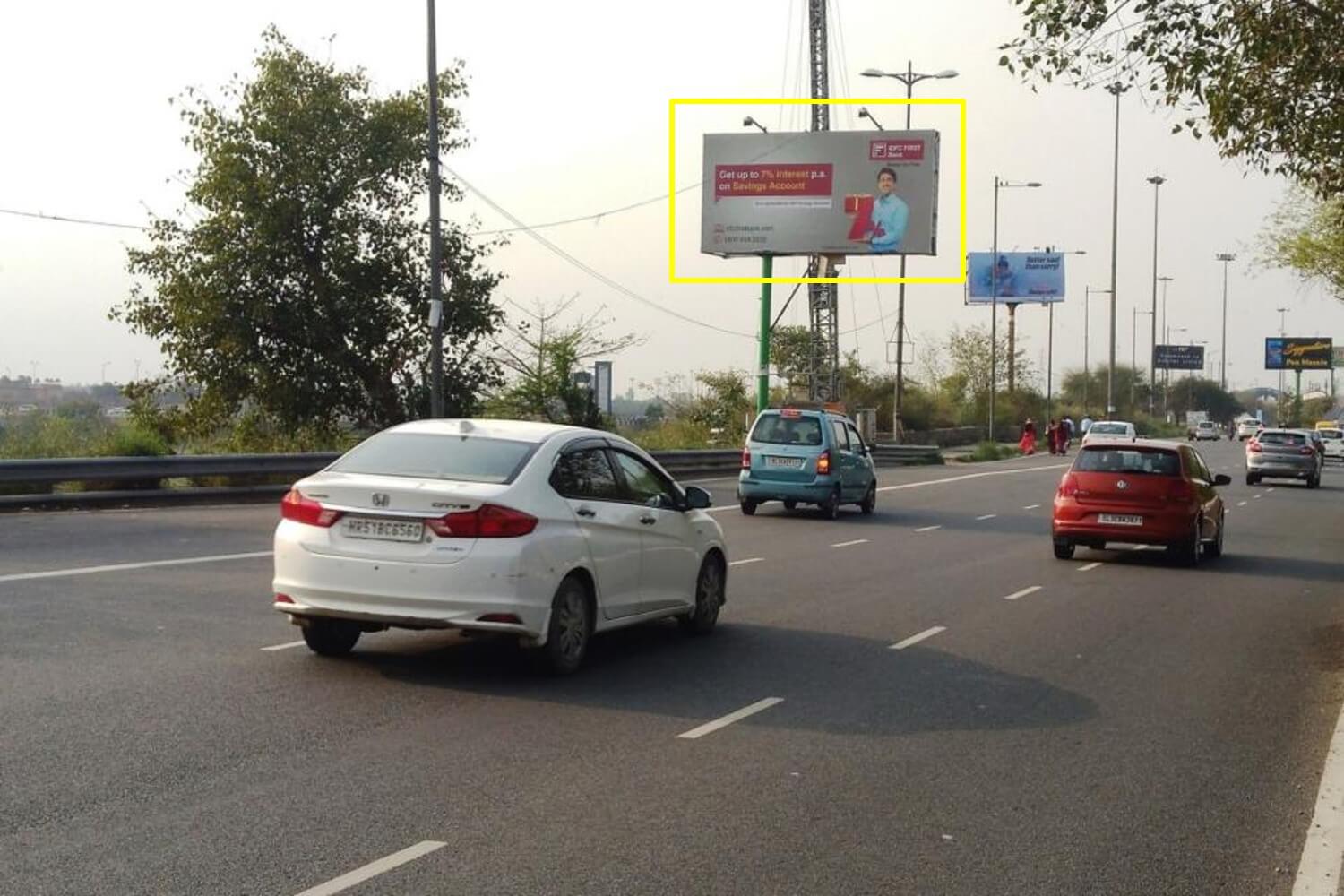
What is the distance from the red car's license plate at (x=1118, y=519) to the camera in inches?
773

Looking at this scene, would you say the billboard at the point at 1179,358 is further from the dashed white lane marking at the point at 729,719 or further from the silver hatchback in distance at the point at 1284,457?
the dashed white lane marking at the point at 729,719

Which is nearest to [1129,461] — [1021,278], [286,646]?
[286,646]

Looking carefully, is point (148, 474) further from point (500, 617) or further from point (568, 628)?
point (500, 617)

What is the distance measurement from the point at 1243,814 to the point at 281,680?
5.53 metres

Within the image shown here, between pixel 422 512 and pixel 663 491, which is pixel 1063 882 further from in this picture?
pixel 663 491

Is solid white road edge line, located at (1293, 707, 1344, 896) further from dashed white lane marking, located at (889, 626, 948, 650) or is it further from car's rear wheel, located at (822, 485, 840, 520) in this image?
A: car's rear wheel, located at (822, 485, 840, 520)

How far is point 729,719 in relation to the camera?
9078mm

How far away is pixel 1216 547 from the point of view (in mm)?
21625

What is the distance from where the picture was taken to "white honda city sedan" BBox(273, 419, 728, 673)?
31.3 feet

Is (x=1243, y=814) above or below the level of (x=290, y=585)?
below

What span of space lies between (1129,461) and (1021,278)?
246ft

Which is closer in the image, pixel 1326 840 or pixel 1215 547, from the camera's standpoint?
pixel 1326 840

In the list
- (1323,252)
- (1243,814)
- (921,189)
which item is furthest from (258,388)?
(1243,814)

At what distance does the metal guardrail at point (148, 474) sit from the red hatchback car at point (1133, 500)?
39.4 ft
